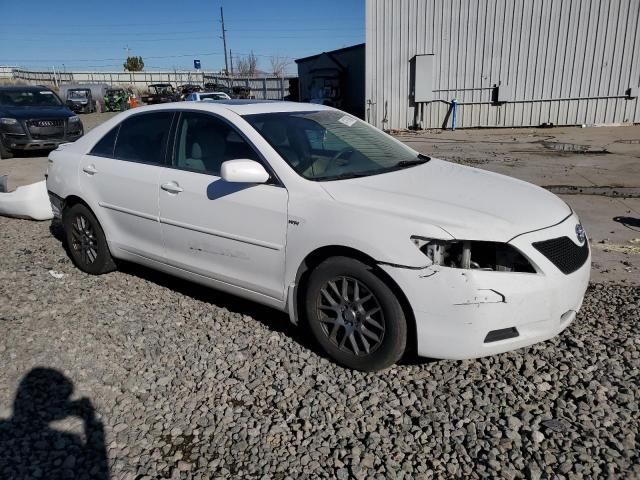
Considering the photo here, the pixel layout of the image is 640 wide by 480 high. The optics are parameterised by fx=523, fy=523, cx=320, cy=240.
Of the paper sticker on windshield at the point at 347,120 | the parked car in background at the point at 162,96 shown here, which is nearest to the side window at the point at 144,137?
the paper sticker on windshield at the point at 347,120

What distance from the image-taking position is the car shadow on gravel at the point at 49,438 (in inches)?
96.0

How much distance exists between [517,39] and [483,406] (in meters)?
16.9

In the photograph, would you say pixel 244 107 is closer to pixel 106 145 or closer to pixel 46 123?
pixel 106 145

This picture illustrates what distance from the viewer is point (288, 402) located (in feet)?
9.62

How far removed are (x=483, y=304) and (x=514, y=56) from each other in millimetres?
16814

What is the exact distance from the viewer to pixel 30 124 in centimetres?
1230

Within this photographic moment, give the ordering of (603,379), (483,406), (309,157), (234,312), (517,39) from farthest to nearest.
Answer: (517,39), (234,312), (309,157), (603,379), (483,406)

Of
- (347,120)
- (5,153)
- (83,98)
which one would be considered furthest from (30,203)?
(83,98)

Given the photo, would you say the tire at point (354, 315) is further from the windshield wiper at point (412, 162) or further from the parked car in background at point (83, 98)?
the parked car in background at point (83, 98)

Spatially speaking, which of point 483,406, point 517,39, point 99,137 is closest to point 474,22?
point 517,39

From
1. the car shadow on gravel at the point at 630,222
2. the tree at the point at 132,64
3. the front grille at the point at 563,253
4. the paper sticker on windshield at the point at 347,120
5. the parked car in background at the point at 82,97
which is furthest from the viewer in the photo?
the tree at the point at 132,64

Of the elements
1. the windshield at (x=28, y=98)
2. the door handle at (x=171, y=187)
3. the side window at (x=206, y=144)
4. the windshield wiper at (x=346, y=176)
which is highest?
the windshield at (x=28, y=98)

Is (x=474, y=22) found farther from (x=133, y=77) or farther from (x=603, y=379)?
(x=133, y=77)

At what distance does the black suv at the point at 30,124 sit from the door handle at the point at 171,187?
1007 cm
